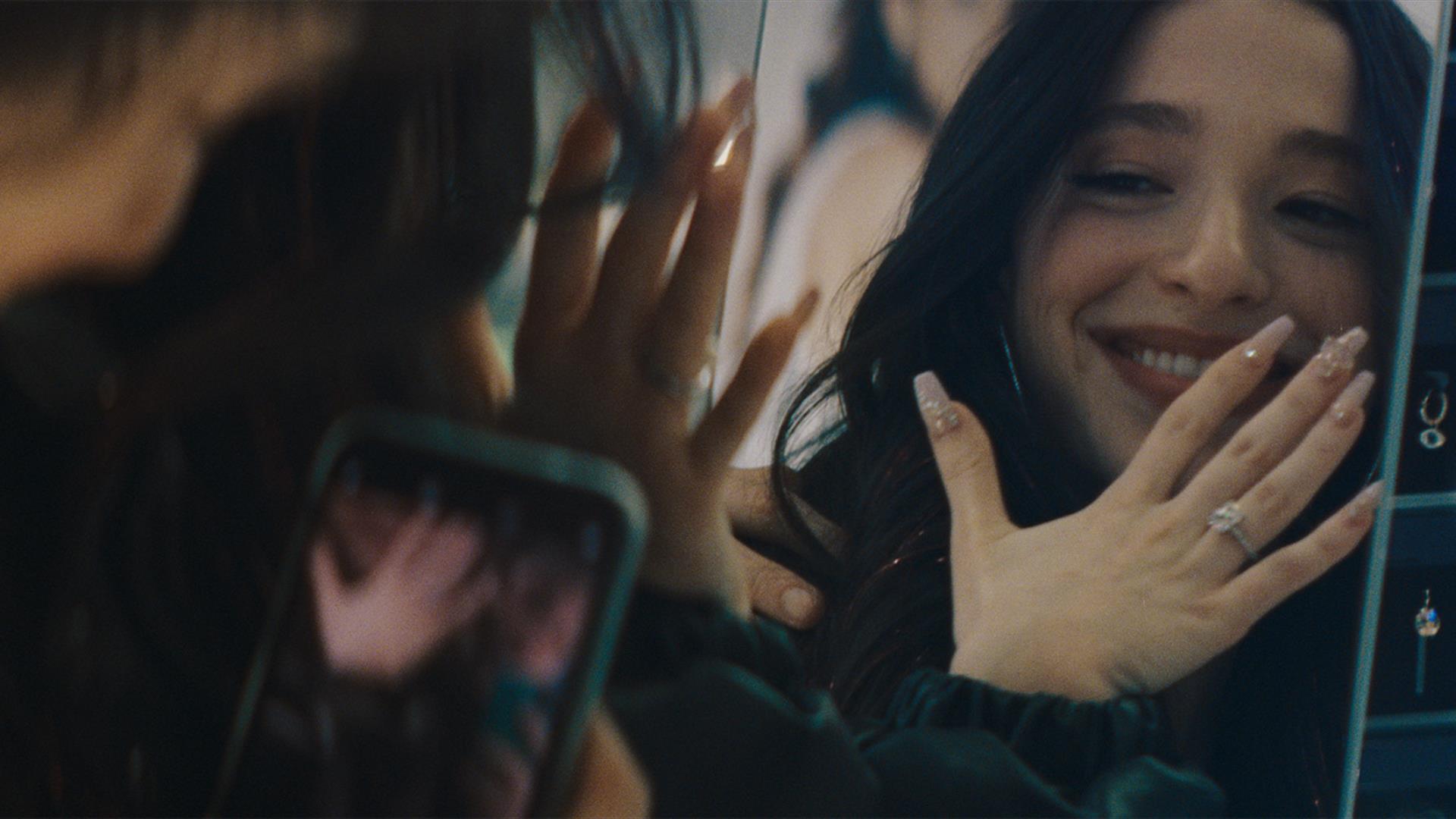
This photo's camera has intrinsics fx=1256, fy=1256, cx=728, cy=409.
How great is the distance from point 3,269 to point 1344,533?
0.77 m

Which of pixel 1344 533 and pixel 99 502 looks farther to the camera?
pixel 99 502

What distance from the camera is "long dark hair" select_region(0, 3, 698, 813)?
0.71 metres

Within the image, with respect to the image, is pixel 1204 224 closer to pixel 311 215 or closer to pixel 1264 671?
pixel 1264 671

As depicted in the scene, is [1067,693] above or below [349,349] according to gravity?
below

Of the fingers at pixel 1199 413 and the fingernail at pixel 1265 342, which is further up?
the fingernail at pixel 1265 342

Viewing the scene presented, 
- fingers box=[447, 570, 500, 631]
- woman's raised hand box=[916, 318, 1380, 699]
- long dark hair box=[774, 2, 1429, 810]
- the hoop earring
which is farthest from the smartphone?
the hoop earring

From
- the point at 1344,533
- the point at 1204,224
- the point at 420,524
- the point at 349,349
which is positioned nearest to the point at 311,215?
the point at 349,349

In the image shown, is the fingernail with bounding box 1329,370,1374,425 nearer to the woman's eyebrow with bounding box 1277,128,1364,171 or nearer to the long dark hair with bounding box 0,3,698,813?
the woman's eyebrow with bounding box 1277,128,1364,171

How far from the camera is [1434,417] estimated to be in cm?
70

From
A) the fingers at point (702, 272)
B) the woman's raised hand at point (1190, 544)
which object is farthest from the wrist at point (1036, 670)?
the fingers at point (702, 272)

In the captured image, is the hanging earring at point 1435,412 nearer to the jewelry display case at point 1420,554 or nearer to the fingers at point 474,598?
the jewelry display case at point 1420,554

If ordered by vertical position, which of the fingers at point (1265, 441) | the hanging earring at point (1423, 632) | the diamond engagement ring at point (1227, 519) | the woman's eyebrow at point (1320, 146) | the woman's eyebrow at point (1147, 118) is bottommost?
the hanging earring at point (1423, 632)

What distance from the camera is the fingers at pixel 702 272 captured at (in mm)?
684

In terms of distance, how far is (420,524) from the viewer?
2.25 ft
